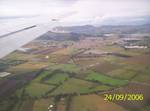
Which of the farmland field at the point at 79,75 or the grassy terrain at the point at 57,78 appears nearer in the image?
the farmland field at the point at 79,75

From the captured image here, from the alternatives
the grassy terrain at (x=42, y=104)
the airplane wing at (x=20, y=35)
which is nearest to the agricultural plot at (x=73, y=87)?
the grassy terrain at (x=42, y=104)

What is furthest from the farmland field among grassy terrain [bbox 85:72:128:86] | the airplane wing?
the airplane wing

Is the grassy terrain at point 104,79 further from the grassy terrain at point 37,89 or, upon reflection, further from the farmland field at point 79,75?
the grassy terrain at point 37,89

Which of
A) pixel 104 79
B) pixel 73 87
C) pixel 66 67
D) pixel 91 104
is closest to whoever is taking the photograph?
pixel 91 104

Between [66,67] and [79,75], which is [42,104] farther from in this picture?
[66,67]

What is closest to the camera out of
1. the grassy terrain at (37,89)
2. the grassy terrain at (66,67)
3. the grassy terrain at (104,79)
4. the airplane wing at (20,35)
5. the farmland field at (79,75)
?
the airplane wing at (20,35)

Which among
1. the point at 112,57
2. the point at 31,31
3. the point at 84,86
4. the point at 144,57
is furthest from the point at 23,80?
the point at 144,57

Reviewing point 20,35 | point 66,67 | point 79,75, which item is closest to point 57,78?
point 79,75

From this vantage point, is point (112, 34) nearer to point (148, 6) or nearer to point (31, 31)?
point (148, 6)

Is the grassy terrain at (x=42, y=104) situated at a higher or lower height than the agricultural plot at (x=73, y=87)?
lower
